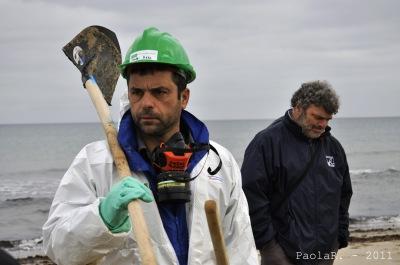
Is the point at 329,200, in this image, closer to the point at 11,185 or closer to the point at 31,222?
the point at 31,222

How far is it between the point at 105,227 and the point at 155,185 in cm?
40

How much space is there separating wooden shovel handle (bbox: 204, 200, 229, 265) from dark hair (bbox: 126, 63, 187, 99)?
0.93 meters

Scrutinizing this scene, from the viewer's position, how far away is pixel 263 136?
527 centimetres

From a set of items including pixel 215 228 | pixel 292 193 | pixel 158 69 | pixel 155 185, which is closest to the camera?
pixel 215 228

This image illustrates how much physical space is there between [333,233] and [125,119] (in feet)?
9.36

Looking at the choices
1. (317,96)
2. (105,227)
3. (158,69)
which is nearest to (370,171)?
(317,96)

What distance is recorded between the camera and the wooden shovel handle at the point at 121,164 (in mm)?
2480

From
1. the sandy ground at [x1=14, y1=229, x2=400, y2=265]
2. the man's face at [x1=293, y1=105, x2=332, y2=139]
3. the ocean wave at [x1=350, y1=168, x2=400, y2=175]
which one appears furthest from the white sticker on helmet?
the ocean wave at [x1=350, y1=168, x2=400, y2=175]

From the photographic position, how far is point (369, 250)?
41.0 ft

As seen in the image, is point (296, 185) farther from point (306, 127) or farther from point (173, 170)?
point (173, 170)

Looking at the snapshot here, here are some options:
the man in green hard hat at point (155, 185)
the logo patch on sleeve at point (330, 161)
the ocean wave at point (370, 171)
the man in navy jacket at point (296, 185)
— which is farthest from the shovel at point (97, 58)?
the ocean wave at point (370, 171)

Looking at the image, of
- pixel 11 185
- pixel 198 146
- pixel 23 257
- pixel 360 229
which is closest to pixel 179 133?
pixel 198 146

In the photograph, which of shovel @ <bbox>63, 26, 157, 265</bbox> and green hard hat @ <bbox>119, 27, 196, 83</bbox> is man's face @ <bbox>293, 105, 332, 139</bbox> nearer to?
shovel @ <bbox>63, 26, 157, 265</bbox>

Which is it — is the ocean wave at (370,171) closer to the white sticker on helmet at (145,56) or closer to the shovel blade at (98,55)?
the shovel blade at (98,55)
